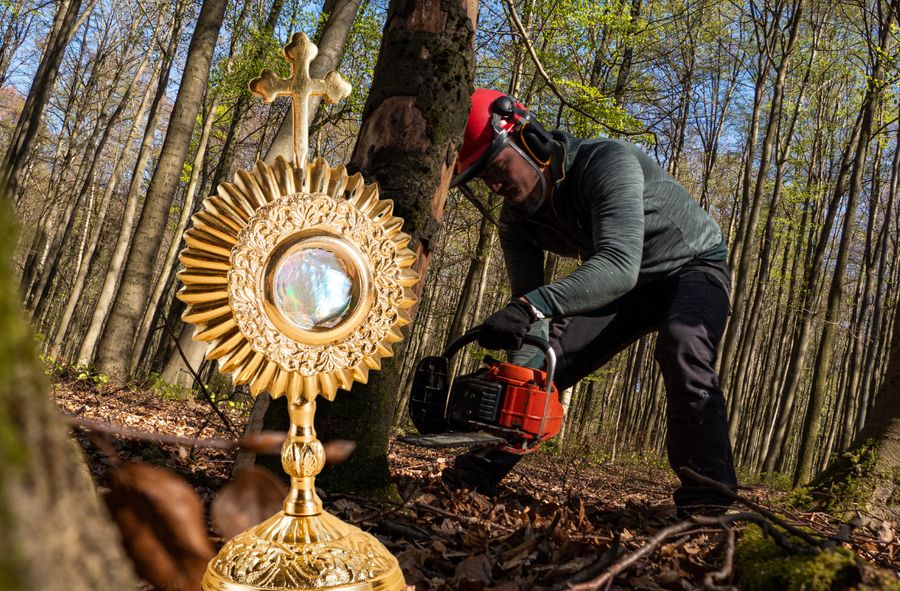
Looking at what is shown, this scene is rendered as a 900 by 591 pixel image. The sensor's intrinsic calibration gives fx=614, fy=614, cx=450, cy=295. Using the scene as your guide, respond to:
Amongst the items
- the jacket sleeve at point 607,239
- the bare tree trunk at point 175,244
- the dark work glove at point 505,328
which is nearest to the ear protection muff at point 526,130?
the jacket sleeve at point 607,239

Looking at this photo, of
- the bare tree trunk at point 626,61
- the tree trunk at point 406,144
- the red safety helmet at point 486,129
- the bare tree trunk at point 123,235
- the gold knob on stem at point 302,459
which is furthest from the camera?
the bare tree trunk at point 626,61

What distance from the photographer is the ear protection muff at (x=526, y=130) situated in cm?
298

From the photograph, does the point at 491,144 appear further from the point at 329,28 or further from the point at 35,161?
the point at 35,161

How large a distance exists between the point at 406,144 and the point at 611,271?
1.06m

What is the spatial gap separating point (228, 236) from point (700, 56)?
20991 mm

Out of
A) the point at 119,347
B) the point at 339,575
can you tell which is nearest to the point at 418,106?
the point at 339,575

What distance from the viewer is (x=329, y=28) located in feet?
22.9

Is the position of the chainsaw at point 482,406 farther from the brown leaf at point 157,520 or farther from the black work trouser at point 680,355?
the brown leaf at point 157,520

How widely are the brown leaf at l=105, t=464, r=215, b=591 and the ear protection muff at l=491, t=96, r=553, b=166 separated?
8.15 ft

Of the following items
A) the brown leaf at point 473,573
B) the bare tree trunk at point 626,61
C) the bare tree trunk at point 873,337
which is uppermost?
the bare tree trunk at point 626,61

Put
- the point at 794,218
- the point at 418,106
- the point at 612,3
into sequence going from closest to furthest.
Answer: the point at 418,106
the point at 612,3
the point at 794,218

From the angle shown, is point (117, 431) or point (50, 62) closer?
point (117, 431)

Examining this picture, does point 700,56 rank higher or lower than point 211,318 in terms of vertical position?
higher

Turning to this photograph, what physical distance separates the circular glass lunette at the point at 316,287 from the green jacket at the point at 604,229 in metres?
1.35
